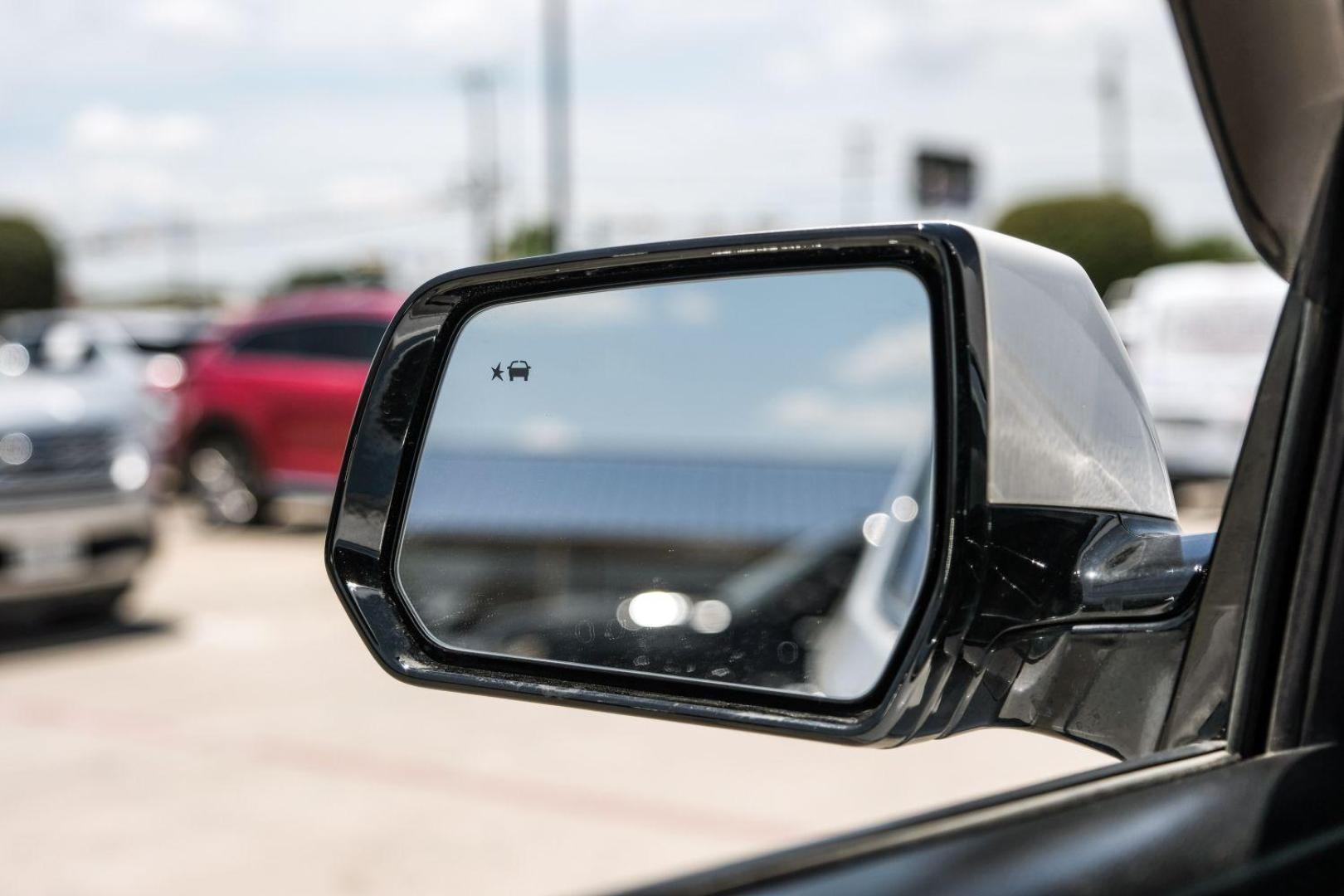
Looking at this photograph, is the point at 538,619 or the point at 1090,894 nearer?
the point at 1090,894

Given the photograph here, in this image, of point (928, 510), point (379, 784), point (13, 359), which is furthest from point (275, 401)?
point (928, 510)

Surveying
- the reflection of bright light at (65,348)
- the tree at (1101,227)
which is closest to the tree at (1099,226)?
the tree at (1101,227)

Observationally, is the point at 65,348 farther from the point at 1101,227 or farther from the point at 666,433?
the point at 1101,227

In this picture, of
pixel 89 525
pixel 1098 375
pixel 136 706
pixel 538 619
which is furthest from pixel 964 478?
pixel 89 525

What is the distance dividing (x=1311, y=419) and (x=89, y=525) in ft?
23.5

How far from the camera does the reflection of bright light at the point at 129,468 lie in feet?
24.5

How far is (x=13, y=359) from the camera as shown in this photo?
8.01 meters

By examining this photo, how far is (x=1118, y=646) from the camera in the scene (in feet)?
3.66

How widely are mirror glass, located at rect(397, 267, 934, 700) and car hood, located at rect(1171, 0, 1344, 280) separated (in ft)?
Answer: 0.89

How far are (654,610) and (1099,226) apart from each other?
1724 cm

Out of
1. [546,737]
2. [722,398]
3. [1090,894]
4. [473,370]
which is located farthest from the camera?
[546,737]

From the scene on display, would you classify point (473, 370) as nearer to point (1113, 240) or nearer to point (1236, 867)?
point (1236, 867)

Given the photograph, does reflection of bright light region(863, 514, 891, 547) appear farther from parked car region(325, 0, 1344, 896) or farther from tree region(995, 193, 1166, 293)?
tree region(995, 193, 1166, 293)

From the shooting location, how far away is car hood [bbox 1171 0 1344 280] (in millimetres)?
1038
